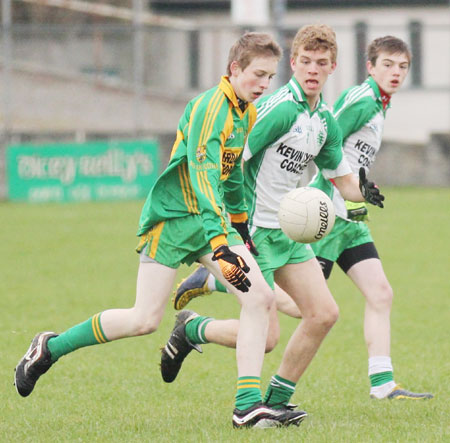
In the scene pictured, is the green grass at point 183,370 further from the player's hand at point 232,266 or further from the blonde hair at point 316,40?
the blonde hair at point 316,40

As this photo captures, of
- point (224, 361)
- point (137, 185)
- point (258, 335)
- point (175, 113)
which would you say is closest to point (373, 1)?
point (175, 113)

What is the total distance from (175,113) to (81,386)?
19166 mm

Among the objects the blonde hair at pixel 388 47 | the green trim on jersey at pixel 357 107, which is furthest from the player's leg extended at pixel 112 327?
the blonde hair at pixel 388 47

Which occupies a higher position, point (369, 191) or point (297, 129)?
point (297, 129)

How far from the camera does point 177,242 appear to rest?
5.70 m

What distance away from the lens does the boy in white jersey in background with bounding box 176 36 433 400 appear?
Result: 685 cm

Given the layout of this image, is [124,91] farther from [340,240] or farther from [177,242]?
[177,242]

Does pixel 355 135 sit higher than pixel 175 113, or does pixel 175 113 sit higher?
pixel 355 135

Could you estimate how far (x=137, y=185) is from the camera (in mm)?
21984

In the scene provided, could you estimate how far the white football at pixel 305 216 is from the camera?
5.68 metres

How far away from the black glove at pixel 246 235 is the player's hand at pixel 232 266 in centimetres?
60

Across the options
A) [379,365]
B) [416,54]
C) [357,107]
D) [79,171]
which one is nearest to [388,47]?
[357,107]

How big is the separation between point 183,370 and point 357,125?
2.11m

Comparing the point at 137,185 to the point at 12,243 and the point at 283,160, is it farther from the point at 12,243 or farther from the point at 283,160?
the point at 283,160
